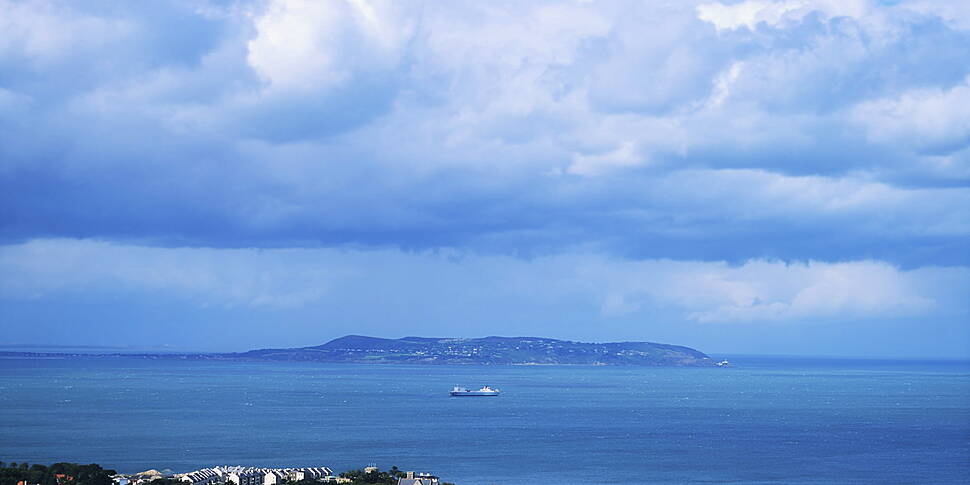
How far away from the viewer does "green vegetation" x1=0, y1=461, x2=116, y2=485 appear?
38.5m

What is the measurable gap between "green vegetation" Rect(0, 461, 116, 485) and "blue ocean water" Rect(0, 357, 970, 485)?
1388 cm

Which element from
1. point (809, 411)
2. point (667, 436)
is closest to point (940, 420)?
point (809, 411)

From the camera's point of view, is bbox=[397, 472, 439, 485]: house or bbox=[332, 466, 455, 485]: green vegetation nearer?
bbox=[397, 472, 439, 485]: house

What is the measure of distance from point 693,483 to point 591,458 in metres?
10.3

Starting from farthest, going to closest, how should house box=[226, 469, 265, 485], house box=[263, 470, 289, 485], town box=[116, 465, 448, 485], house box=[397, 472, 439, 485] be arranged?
house box=[263, 470, 289, 485] → house box=[226, 469, 265, 485] → town box=[116, 465, 448, 485] → house box=[397, 472, 439, 485]

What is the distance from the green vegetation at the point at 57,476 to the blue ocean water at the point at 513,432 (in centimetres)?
1388

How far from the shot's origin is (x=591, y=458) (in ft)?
208

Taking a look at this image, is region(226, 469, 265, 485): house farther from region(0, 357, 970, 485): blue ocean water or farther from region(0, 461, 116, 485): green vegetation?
region(0, 357, 970, 485): blue ocean water

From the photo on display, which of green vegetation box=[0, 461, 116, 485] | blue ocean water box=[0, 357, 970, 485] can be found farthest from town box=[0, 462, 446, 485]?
blue ocean water box=[0, 357, 970, 485]

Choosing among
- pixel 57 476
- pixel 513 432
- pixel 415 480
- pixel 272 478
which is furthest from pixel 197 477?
pixel 513 432

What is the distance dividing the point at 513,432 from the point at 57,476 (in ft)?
149

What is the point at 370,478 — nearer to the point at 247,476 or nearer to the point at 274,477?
the point at 274,477

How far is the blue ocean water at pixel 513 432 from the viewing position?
5922 cm

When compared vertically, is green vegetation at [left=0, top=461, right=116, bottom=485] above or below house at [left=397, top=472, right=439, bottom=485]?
above
